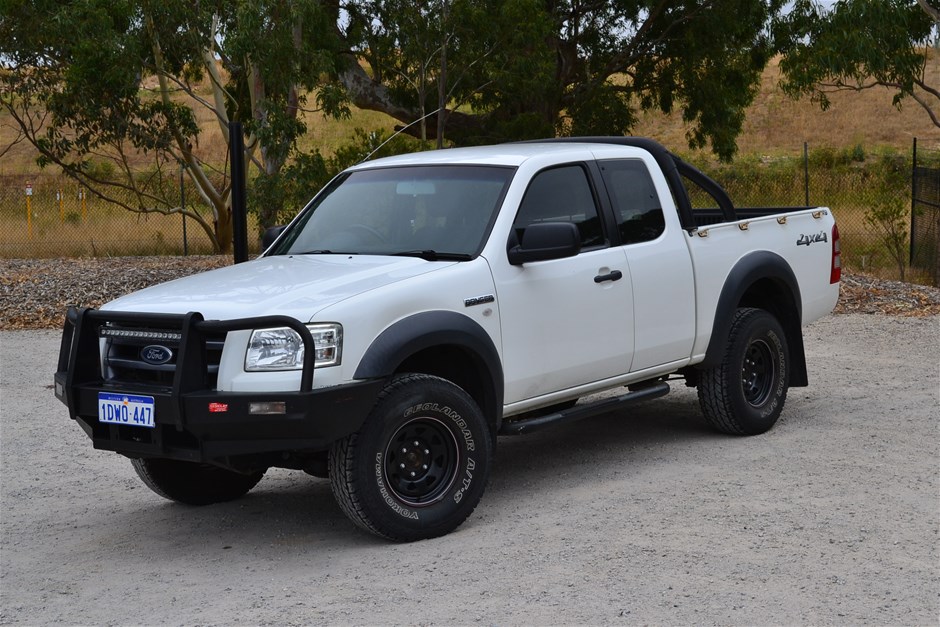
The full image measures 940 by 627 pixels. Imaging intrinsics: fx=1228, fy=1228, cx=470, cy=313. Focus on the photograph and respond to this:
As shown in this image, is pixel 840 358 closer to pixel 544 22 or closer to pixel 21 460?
pixel 21 460

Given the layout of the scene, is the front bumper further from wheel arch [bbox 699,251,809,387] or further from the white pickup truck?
wheel arch [bbox 699,251,809,387]

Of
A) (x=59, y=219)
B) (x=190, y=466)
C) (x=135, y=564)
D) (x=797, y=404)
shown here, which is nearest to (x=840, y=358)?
(x=797, y=404)

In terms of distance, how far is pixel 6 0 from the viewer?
18781 millimetres

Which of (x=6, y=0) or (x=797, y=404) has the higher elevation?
(x=6, y=0)

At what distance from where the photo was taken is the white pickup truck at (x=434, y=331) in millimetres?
5516

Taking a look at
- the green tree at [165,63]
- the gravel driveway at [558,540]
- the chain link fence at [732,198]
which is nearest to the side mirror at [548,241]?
the gravel driveway at [558,540]

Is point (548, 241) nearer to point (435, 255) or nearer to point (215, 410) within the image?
point (435, 255)

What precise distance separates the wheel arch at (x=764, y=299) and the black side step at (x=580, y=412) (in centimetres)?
51

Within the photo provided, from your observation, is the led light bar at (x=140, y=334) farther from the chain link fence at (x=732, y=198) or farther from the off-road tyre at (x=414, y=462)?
the chain link fence at (x=732, y=198)

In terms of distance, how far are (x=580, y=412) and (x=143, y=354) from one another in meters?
A: 2.45

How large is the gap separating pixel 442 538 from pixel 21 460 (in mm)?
3573

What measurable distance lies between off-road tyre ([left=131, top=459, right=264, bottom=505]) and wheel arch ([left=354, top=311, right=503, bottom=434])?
117 cm

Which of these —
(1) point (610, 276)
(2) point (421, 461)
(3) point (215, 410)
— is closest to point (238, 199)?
(1) point (610, 276)

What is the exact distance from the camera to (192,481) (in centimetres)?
688
